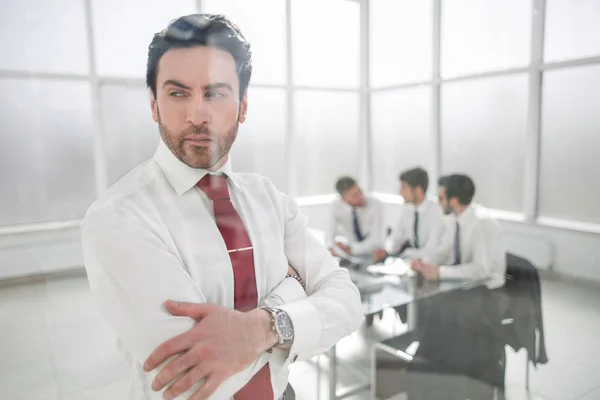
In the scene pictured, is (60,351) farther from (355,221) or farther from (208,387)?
(355,221)

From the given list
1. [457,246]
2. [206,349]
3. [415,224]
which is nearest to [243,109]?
[206,349]

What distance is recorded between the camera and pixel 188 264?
68 centimetres

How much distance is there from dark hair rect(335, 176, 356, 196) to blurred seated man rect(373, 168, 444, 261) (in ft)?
0.71

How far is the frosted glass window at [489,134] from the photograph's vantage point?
1.21 metres

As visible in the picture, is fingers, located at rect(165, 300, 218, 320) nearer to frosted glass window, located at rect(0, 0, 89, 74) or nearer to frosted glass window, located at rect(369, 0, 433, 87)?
frosted glass window, located at rect(0, 0, 89, 74)

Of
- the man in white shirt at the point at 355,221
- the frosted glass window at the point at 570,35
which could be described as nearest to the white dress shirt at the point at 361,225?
the man in white shirt at the point at 355,221

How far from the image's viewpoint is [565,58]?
3.99 ft

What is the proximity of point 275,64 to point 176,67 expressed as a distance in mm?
263

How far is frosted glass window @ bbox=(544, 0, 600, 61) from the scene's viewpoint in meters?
1.21

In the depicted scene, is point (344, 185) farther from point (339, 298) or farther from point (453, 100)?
point (453, 100)

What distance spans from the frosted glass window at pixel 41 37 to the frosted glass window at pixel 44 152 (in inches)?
1.3

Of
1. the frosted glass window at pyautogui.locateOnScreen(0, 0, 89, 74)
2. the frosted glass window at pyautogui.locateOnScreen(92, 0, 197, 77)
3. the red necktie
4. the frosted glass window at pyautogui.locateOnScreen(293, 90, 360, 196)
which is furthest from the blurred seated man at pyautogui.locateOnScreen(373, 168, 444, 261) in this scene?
the frosted glass window at pyautogui.locateOnScreen(0, 0, 89, 74)

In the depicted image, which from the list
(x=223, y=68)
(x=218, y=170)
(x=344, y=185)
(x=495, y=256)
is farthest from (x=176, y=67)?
(x=495, y=256)

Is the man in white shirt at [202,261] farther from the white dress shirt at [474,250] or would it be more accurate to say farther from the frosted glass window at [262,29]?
the white dress shirt at [474,250]
